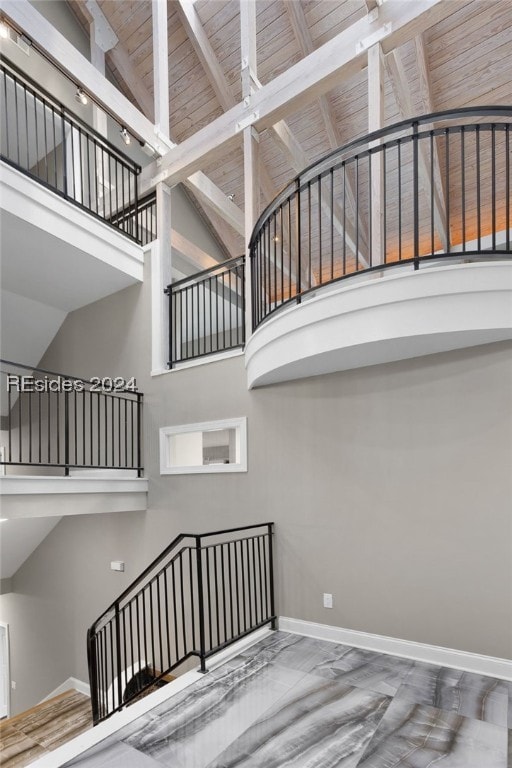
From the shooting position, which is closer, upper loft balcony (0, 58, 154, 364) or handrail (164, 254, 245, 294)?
upper loft balcony (0, 58, 154, 364)

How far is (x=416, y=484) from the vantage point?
3.66 metres

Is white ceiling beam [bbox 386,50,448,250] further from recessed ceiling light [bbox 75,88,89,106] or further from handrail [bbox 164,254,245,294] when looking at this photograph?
recessed ceiling light [bbox 75,88,89,106]

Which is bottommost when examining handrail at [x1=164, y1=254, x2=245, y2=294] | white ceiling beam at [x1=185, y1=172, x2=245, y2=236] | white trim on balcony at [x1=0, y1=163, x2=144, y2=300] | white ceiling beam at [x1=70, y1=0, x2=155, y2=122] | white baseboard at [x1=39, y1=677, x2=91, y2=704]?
white baseboard at [x1=39, y1=677, x2=91, y2=704]

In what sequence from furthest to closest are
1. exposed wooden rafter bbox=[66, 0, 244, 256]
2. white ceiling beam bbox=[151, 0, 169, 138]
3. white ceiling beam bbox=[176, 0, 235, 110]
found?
exposed wooden rafter bbox=[66, 0, 244, 256]
white ceiling beam bbox=[176, 0, 235, 110]
white ceiling beam bbox=[151, 0, 169, 138]

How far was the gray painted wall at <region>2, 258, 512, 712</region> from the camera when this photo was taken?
133 inches

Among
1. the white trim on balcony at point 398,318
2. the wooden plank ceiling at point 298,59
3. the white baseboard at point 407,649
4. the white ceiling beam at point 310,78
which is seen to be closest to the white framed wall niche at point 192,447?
the white trim on balcony at point 398,318

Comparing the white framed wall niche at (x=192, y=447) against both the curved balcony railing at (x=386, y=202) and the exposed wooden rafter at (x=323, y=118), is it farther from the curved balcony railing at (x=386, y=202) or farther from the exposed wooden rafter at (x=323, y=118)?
the exposed wooden rafter at (x=323, y=118)

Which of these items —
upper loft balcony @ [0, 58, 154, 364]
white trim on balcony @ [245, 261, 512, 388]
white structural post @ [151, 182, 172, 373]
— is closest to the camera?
white trim on balcony @ [245, 261, 512, 388]

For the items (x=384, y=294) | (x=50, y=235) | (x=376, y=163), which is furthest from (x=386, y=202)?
(x=50, y=235)

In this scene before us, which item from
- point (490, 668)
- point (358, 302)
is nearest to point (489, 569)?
point (490, 668)

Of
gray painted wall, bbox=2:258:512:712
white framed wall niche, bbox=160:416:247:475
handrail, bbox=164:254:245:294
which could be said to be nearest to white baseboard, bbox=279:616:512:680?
gray painted wall, bbox=2:258:512:712

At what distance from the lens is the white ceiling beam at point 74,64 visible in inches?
188

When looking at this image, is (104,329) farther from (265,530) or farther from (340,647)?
(340,647)

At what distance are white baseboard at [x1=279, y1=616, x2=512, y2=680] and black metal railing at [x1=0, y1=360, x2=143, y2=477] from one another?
266 centimetres
